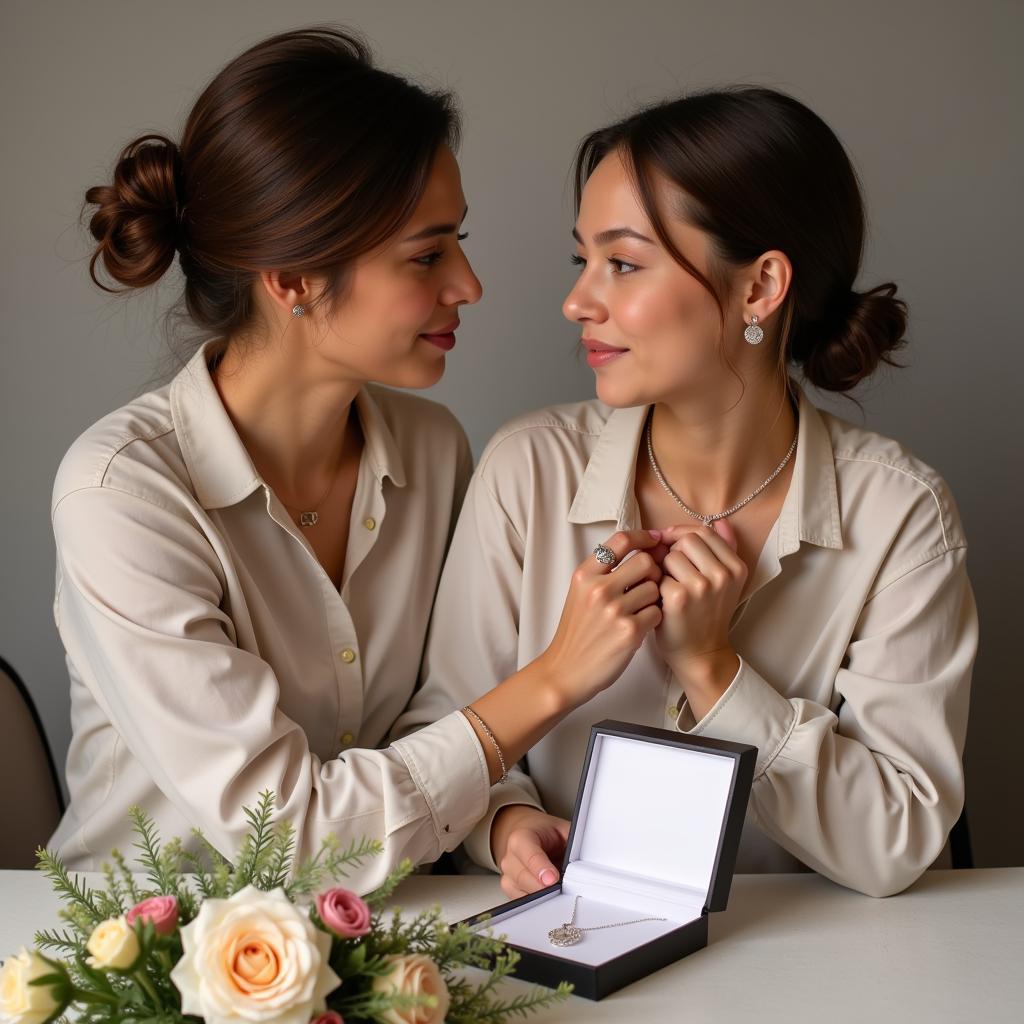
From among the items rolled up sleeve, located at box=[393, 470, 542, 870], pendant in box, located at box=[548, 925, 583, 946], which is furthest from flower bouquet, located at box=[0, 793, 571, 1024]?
rolled up sleeve, located at box=[393, 470, 542, 870]

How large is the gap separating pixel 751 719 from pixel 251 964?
84 cm

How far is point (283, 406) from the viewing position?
1827 mm

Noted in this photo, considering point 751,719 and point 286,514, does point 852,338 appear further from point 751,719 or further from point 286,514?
point 286,514

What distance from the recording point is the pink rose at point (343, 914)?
98 centimetres

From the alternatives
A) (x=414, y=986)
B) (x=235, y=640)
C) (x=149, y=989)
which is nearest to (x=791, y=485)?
(x=235, y=640)

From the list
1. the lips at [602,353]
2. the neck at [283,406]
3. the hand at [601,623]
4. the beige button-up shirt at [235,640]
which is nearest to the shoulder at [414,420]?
the beige button-up shirt at [235,640]

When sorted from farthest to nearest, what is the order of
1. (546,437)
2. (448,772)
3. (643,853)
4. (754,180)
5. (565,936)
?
(546,437) < (754,180) < (448,772) < (643,853) < (565,936)

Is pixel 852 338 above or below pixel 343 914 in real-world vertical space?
above

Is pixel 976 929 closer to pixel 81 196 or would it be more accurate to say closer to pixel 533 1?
pixel 533 1

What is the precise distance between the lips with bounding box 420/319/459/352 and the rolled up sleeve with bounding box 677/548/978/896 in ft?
2.03

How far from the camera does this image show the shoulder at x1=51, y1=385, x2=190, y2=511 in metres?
1.60

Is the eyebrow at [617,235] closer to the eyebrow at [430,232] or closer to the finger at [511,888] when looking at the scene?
the eyebrow at [430,232]

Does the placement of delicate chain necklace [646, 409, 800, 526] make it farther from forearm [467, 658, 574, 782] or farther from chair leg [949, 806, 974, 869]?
chair leg [949, 806, 974, 869]

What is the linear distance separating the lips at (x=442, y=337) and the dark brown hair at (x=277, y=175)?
0.51ft
